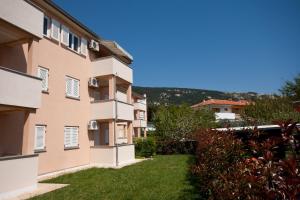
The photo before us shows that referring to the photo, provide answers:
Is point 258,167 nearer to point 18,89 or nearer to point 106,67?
point 18,89

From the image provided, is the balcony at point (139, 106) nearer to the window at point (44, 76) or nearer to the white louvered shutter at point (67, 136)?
the white louvered shutter at point (67, 136)

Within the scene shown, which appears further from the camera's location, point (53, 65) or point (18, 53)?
point (53, 65)

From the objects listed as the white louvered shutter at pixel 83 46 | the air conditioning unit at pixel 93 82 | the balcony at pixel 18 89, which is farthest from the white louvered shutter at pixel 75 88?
the balcony at pixel 18 89

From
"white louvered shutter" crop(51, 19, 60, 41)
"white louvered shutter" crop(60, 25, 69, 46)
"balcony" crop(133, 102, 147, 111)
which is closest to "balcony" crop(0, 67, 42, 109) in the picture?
"white louvered shutter" crop(51, 19, 60, 41)

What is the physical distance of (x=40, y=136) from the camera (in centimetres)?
1581

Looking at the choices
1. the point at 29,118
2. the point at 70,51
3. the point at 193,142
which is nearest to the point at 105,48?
the point at 70,51

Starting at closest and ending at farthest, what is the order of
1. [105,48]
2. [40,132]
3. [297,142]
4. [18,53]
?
1. [297,142]
2. [18,53]
3. [40,132]
4. [105,48]

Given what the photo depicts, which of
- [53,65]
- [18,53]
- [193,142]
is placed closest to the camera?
[18,53]

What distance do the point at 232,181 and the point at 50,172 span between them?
13734mm

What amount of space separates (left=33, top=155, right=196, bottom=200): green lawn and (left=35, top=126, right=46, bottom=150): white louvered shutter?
2.12 m

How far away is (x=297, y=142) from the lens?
3.25 meters

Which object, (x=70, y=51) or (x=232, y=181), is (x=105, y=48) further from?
(x=232, y=181)

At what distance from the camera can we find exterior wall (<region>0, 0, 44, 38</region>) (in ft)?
37.2

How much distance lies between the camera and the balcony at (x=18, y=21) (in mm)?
11375
